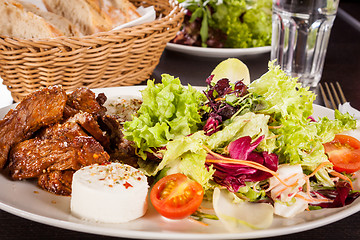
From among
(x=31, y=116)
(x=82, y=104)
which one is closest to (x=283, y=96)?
(x=82, y=104)

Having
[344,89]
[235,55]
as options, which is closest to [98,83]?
[235,55]

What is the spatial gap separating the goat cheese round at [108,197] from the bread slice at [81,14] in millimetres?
2016

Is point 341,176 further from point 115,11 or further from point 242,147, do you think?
point 115,11

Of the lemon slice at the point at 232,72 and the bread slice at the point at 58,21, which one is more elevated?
the bread slice at the point at 58,21

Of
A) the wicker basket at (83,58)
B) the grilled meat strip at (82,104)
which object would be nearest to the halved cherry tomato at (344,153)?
the grilled meat strip at (82,104)

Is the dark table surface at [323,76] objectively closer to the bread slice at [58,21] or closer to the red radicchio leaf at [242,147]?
the red radicchio leaf at [242,147]

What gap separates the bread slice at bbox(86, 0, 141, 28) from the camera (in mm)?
4016

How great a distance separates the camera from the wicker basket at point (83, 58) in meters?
3.28

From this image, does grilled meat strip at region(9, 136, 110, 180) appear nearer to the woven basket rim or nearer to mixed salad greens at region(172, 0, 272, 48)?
the woven basket rim

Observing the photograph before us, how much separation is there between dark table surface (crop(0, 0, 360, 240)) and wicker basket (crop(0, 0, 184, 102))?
55 centimetres

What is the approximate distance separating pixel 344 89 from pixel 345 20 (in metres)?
2.63

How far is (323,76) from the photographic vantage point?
457cm

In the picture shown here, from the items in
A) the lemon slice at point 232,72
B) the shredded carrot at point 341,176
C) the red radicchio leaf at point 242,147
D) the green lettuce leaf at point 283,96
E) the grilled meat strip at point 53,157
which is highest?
the green lettuce leaf at point 283,96

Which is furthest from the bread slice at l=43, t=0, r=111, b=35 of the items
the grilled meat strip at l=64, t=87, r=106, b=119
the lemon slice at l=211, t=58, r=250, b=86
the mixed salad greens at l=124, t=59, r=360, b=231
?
the mixed salad greens at l=124, t=59, r=360, b=231
